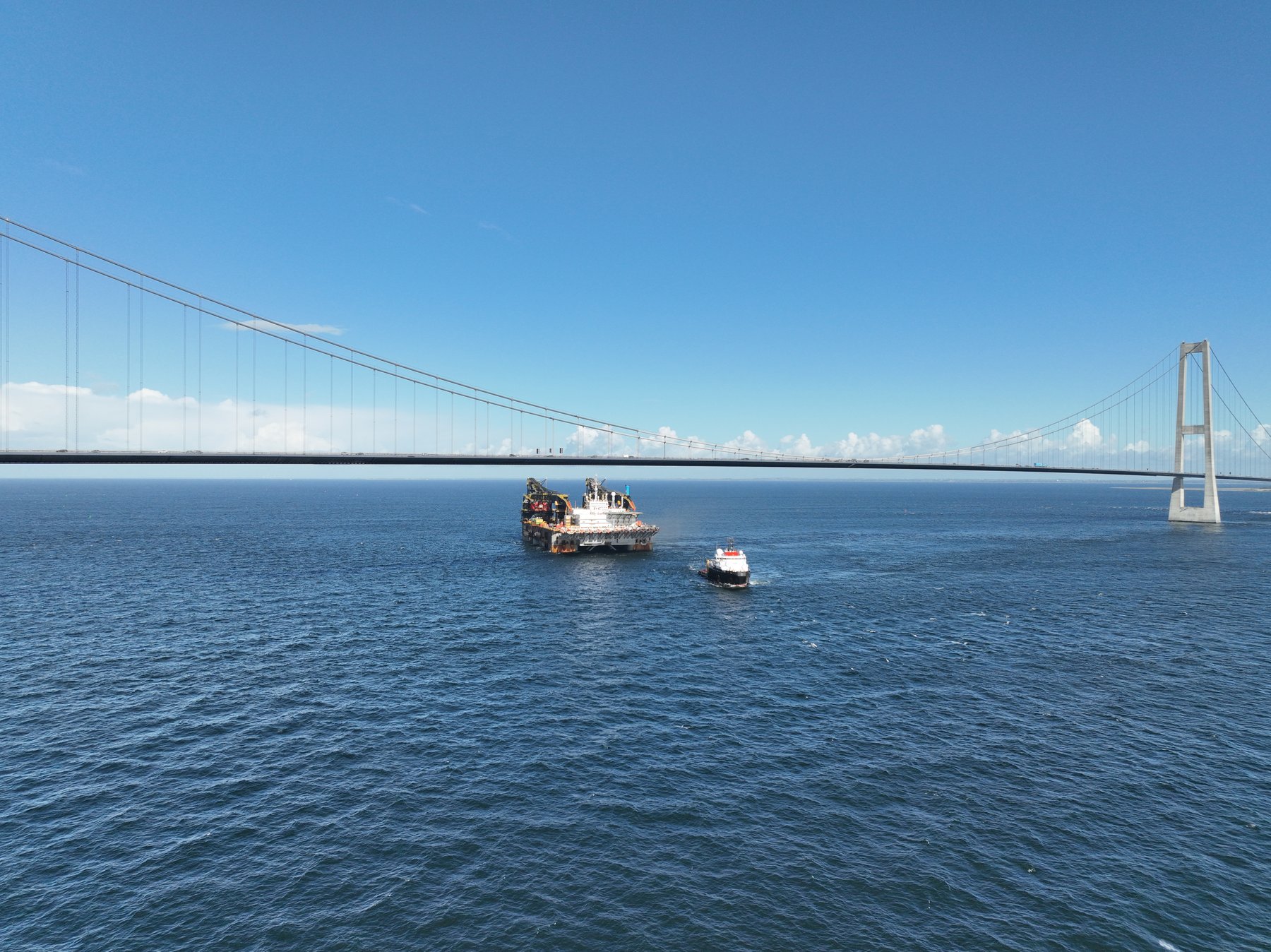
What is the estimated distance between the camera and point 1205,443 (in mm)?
153125

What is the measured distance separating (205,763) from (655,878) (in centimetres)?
2580

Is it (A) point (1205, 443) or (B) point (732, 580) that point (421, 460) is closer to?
(B) point (732, 580)

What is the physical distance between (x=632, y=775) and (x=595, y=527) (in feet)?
288

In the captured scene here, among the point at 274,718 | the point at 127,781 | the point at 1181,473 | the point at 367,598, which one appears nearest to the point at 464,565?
the point at 367,598

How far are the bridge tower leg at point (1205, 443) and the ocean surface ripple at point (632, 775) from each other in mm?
110030

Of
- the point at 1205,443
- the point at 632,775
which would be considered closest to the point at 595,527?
the point at 632,775

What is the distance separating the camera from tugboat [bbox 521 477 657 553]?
116312 millimetres

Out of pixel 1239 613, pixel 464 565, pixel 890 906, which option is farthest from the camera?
pixel 464 565

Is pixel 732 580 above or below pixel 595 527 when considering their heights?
below

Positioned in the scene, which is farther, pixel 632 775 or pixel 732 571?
pixel 732 571

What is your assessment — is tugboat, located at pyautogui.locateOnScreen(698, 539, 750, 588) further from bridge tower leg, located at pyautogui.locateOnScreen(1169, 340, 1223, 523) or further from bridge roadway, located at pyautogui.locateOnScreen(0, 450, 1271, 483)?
bridge tower leg, located at pyautogui.locateOnScreen(1169, 340, 1223, 523)

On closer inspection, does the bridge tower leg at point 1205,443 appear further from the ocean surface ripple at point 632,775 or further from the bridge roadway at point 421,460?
the ocean surface ripple at point 632,775

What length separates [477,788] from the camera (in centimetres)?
3142

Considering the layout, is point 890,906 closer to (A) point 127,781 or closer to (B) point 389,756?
(B) point 389,756
